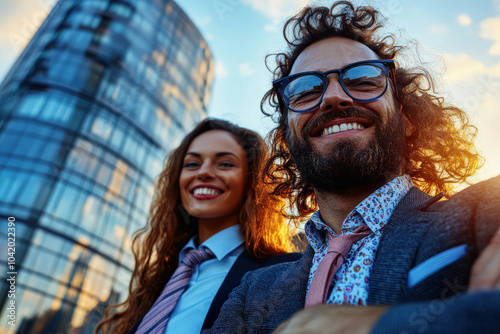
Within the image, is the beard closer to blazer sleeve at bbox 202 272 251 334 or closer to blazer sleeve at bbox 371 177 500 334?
blazer sleeve at bbox 202 272 251 334

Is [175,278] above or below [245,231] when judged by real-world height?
below

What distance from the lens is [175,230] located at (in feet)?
12.5

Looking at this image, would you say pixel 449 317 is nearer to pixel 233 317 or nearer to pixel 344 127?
pixel 233 317

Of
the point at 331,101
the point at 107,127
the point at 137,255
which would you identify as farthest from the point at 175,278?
the point at 107,127

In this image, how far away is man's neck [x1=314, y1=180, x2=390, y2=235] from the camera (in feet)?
6.38

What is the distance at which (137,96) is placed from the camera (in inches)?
926

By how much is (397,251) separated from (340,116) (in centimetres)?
92

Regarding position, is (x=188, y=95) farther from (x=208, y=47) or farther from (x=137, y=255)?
(x=137, y=255)

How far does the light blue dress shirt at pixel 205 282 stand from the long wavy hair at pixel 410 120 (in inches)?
23.7

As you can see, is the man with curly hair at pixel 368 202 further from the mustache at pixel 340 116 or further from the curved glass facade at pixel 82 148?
the curved glass facade at pixel 82 148

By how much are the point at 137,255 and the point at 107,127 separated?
1956 cm

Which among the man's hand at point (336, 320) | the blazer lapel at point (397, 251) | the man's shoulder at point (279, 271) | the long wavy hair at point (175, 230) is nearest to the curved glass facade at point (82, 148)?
the long wavy hair at point (175, 230)

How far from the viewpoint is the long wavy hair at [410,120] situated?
2.65 metres

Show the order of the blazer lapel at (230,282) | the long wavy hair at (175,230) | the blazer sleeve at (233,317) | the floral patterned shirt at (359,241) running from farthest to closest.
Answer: the long wavy hair at (175,230)
the blazer lapel at (230,282)
the blazer sleeve at (233,317)
the floral patterned shirt at (359,241)
